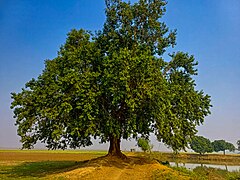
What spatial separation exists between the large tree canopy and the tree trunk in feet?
0.35

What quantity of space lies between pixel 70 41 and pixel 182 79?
12388mm

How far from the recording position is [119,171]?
924 inches

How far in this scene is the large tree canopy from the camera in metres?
22.9

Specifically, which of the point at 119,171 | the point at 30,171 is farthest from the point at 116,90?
the point at 30,171

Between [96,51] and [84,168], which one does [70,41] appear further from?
[84,168]

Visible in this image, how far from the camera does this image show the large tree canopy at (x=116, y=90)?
22.9 meters

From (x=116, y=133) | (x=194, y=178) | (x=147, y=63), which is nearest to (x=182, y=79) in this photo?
(x=147, y=63)

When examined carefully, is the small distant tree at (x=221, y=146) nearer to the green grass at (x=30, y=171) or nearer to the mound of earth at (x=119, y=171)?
the green grass at (x=30, y=171)

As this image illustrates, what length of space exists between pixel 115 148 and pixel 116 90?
341 inches

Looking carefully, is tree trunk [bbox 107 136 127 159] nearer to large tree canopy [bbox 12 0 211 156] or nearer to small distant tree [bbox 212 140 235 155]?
large tree canopy [bbox 12 0 211 156]

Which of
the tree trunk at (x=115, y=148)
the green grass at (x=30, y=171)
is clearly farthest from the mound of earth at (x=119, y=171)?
the green grass at (x=30, y=171)

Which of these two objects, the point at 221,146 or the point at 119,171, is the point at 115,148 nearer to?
the point at 119,171

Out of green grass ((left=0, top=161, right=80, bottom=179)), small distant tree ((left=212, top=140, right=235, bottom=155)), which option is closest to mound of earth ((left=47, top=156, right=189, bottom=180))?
green grass ((left=0, top=161, right=80, bottom=179))

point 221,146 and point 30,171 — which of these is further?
point 221,146
